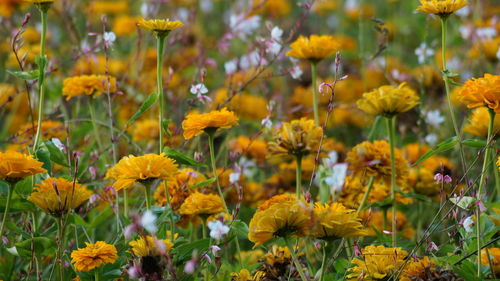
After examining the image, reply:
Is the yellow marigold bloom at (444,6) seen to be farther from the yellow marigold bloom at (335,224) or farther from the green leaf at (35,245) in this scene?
the green leaf at (35,245)

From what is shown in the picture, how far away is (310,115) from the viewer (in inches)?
108

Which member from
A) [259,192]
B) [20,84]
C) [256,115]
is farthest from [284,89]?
[259,192]

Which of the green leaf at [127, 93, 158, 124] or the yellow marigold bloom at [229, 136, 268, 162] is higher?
the green leaf at [127, 93, 158, 124]

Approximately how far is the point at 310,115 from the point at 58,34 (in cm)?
180

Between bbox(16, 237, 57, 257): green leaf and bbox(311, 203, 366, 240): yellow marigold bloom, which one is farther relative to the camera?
bbox(16, 237, 57, 257): green leaf

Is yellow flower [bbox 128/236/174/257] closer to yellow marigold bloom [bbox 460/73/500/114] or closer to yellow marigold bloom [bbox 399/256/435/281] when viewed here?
yellow marigold bloom [bbox 399/256/435/281]

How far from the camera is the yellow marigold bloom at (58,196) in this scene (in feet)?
3.53

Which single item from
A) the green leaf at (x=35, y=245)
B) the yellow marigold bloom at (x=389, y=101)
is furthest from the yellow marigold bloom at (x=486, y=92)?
the green leaf at (x=35, y=245)

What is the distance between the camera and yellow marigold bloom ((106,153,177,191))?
103cm

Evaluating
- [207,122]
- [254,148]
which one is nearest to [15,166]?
[207,122]

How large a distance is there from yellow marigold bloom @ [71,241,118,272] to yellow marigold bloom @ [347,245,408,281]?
371 mm

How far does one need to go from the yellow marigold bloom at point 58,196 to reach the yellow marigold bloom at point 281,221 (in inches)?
12.2

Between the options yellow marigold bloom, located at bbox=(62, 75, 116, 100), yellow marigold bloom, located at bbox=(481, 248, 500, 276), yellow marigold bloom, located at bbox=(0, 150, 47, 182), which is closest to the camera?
yellow marigold bloom, located at bbox=(0, 150, 47, 182)

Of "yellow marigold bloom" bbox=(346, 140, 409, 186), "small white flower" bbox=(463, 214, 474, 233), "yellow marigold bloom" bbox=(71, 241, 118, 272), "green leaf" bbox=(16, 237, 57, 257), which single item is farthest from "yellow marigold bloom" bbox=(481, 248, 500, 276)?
"green leaf" bbox=(16, 237, 57, 257)
